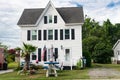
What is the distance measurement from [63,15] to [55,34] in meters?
3.03

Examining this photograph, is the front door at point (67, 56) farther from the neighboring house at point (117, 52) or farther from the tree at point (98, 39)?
the neighboring house at point (117, 52)

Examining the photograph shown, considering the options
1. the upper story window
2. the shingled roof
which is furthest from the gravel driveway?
the upper story window

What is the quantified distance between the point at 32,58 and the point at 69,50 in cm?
486

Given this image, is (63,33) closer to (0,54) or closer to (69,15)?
(69,15)

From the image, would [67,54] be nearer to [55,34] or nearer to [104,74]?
[55,34]

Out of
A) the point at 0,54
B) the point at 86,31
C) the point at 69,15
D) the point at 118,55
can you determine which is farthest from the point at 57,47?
the point at 86,31

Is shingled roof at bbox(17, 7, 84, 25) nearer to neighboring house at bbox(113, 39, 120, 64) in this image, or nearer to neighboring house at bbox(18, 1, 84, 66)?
neighboring house at bbox(18, 1, 84, 66)

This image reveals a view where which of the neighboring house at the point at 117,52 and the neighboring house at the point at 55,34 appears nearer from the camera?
the neighboring house at the point at 55,34

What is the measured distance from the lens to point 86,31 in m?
75.8

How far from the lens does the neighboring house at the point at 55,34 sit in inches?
1484

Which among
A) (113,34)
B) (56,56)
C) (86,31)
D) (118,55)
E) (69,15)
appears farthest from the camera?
(113,34)

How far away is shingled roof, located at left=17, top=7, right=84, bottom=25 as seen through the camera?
38.6 metres

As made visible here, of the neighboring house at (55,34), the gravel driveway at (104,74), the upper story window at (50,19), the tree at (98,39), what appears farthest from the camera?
the tree at (98,39)

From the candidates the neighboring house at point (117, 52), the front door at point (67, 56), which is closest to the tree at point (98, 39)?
the neighboring house at point (117, 52)
